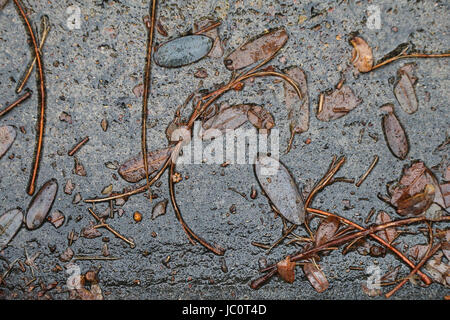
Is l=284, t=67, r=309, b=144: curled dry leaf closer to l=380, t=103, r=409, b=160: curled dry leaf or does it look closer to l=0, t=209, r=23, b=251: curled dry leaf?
l=380, t=103, r=409, b=160: curled dry leaf

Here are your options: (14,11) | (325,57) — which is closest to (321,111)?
(325,57)

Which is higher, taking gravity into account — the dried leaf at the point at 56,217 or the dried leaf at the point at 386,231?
the dried leaf at the point at 56,217

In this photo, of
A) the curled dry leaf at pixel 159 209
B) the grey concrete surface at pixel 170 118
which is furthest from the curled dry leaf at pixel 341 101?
the curled dry leaf at pixel 159 209

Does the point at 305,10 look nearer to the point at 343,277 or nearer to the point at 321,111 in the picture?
the point at 321,111

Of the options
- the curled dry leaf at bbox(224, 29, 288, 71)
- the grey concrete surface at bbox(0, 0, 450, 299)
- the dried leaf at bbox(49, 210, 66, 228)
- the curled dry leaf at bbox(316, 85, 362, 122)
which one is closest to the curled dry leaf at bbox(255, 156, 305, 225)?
the grey concrete surface at bbox(0, 0, 450, 299)

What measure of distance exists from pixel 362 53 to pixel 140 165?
1.04m

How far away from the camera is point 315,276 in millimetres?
1400

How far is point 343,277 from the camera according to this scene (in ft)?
4.61

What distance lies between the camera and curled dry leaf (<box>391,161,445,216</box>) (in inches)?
53.5

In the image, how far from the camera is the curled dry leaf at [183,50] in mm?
1342

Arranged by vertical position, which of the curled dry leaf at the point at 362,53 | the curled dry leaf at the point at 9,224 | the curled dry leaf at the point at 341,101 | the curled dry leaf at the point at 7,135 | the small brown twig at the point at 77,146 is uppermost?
the curled dry leaf at the point at 362,53

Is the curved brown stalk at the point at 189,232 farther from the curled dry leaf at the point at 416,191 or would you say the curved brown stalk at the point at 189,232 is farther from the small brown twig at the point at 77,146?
the curled dry leaf at the point at 416,191

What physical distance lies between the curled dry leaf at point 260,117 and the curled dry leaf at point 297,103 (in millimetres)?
84

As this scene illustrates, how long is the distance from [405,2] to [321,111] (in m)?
0.56
